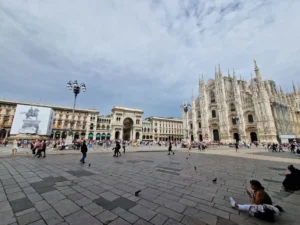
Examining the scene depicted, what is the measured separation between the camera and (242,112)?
31484 millimetres

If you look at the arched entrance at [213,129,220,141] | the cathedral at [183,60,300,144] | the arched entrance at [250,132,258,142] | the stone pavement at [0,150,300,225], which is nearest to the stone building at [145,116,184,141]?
the cathedral at [183,60,300,144]

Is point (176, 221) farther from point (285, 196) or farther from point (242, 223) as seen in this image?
point (285, 196)

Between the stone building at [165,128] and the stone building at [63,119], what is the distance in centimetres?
2625

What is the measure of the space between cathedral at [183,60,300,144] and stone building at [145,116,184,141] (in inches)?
827

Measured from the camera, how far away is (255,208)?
2.27 m

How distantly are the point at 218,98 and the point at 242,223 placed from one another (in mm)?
38464

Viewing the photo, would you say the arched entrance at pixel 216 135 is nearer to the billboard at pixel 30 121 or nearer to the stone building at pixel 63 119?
the stone building at pixel 63 119

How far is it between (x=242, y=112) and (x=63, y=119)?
55227 mm

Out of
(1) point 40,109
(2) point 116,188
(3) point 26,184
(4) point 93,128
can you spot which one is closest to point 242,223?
(2) point 116,188

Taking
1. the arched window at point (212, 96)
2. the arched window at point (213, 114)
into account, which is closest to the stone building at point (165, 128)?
the arched window at point (213, 114)

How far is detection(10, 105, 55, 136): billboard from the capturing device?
1159 inches

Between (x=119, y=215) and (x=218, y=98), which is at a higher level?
(x=218, y=98)

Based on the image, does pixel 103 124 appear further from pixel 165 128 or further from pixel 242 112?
pixel 242 112

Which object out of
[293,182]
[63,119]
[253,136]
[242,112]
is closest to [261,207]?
[293,182]
